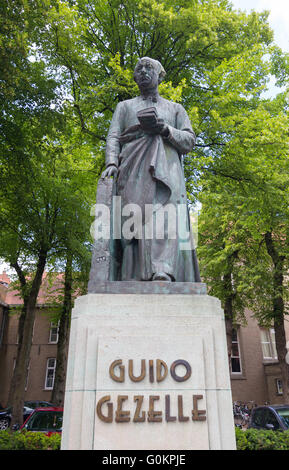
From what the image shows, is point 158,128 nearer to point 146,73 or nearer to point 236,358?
point 146,73

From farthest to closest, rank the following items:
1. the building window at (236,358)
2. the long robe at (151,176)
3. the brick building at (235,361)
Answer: the building window at (236,358), the brick building at (235,361), the long robe at (151,176)

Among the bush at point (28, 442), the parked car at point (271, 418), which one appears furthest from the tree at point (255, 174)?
the bush at point (28, 442)

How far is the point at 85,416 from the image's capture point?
10.5ft

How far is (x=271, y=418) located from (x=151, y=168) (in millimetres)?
A: 10383

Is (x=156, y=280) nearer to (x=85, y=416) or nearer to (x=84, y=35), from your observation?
(x=85, y=416)

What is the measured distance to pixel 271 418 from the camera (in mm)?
11617

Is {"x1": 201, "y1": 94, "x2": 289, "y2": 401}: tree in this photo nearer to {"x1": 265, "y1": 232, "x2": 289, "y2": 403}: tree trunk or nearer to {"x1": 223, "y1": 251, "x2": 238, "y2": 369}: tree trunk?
{"x1": 265, "y1": 232, "x2": 289, "y2": 403}: tree trunk

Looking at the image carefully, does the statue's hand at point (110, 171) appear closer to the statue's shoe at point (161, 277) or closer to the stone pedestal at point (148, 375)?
the statue's shoe at point (161, 277)

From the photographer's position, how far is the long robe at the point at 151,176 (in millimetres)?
4355

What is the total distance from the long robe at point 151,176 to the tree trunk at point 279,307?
15.4 m

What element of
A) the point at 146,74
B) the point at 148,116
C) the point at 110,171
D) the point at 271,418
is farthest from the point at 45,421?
the point at 146,74

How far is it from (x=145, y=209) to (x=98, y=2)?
42.1 ft

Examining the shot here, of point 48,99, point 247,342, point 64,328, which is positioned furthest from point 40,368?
point 48,99

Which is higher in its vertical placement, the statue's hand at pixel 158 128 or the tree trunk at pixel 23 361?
the statue's hand at pixel 158 128
